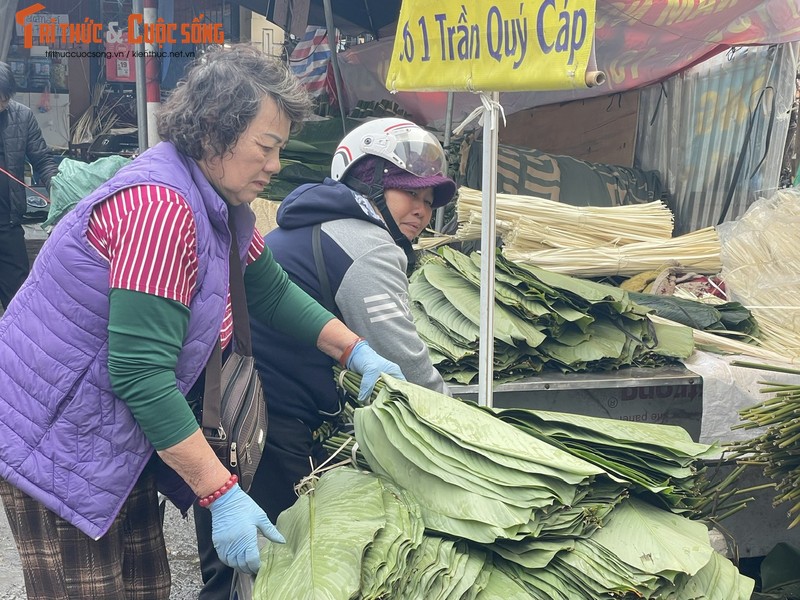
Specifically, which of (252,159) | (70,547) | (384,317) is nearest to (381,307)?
(384,317)

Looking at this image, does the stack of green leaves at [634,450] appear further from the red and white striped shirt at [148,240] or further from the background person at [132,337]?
the red and white striped shirt at [148,240]

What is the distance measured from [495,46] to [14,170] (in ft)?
16.0

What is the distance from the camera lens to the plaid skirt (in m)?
2.25

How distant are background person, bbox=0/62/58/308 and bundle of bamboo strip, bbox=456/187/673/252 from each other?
3.32m

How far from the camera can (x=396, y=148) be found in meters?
3.12

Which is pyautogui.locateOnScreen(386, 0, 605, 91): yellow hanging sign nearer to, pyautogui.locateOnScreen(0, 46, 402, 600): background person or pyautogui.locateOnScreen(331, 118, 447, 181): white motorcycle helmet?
pyautogui.locateOnScreen(331, 118, 447, 181): white motorcycle helmet

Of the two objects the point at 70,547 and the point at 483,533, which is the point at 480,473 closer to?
the point at 483,533

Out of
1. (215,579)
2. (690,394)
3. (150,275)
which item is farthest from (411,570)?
(690,394)

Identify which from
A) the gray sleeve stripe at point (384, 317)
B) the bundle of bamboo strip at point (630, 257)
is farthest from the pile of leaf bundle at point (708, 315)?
the gray sleeve stripe at point (384, 317)

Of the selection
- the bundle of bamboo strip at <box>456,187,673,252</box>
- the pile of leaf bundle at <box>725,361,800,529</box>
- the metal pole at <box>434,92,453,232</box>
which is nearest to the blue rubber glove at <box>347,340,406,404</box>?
the pile of leaf bundle at <box>725,361,800,529</box>

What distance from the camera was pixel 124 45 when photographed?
9.87 meters

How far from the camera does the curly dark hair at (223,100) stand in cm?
217

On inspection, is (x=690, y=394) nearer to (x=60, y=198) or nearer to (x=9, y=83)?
(x=60, y=198)

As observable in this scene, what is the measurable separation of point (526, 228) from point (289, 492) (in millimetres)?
2450
